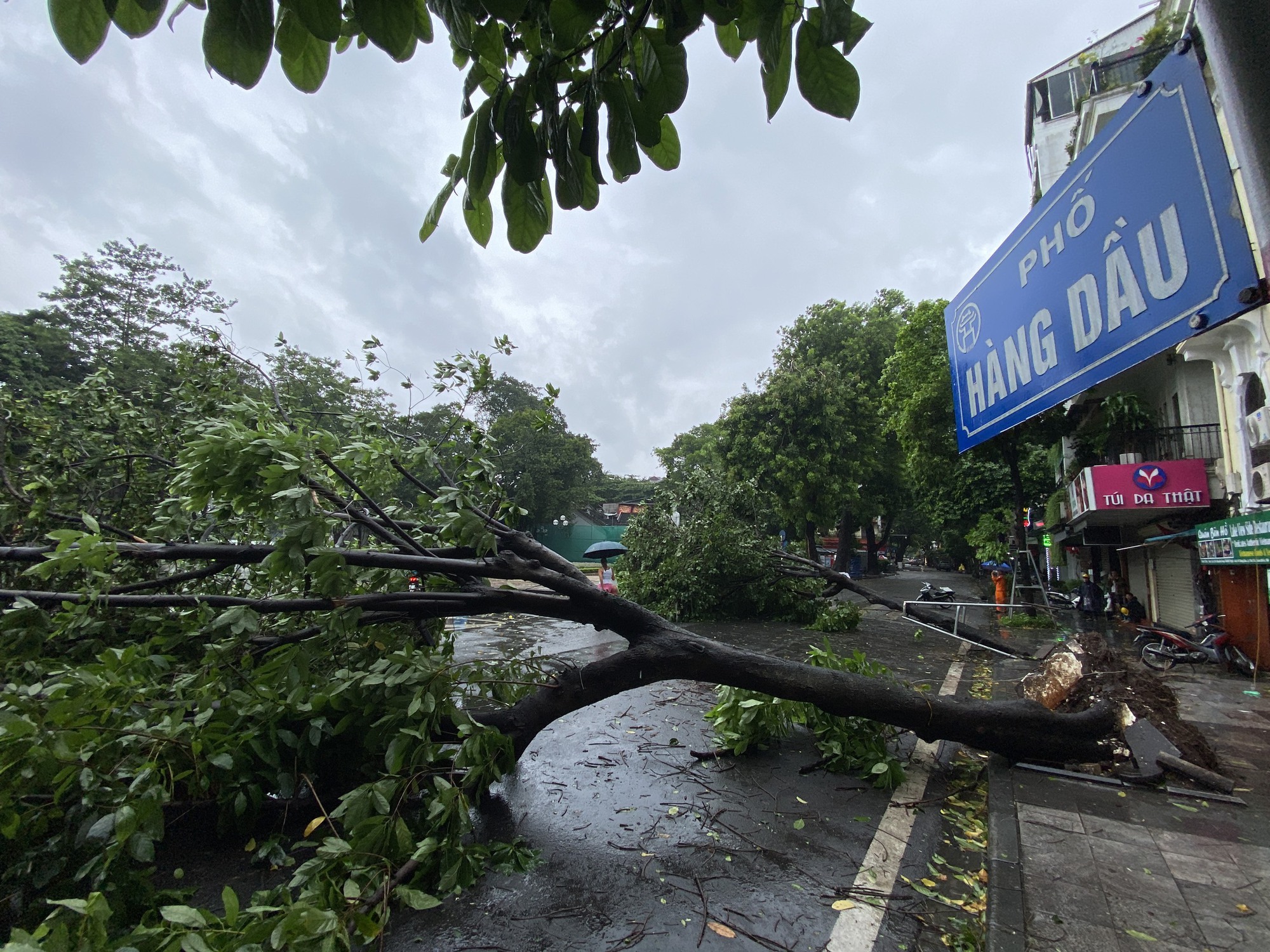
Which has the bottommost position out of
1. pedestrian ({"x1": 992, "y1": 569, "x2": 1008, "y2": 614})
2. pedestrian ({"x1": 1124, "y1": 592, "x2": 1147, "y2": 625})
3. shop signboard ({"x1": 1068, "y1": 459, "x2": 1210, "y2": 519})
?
pedestrian ({"x1": 1124, "y1": 592, "x2": 1147, "y2": 625})

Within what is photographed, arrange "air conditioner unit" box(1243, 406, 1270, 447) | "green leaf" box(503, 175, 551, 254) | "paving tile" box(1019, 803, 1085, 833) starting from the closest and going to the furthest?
"green leaf" box(503, 175, 551, 254), "paving tile" box(1019, 803, 1085, 833), "air conditioner unit" box(1243, 406, 1270, 447)

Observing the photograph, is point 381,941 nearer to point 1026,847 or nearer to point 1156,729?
point 1026,847

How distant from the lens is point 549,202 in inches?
61.3

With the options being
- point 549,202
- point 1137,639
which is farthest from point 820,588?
point 549,202

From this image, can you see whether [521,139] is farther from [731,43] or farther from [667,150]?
[731,43]

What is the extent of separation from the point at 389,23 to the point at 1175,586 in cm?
1757

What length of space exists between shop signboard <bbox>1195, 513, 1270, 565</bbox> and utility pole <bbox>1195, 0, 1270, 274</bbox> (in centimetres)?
920

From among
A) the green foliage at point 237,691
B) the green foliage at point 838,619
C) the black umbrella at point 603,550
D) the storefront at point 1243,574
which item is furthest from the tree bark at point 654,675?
the black umbrella at point 603,550

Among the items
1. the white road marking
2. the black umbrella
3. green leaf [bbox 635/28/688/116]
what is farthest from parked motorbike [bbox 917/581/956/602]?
green leaf [bbox 635/28/688/116]

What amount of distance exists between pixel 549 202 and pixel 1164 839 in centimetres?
470

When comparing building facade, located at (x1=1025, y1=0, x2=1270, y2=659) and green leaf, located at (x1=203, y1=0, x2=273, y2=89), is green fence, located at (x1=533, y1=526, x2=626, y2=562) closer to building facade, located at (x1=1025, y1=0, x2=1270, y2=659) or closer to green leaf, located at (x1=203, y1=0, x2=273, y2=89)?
building facade, located at (x1=1025, y1=0, x2=1270, y2=659)

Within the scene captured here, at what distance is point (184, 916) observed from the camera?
1.68m

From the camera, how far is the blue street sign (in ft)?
2.73

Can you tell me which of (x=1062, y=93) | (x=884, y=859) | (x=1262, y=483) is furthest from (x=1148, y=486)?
(x=1062, y=93)
